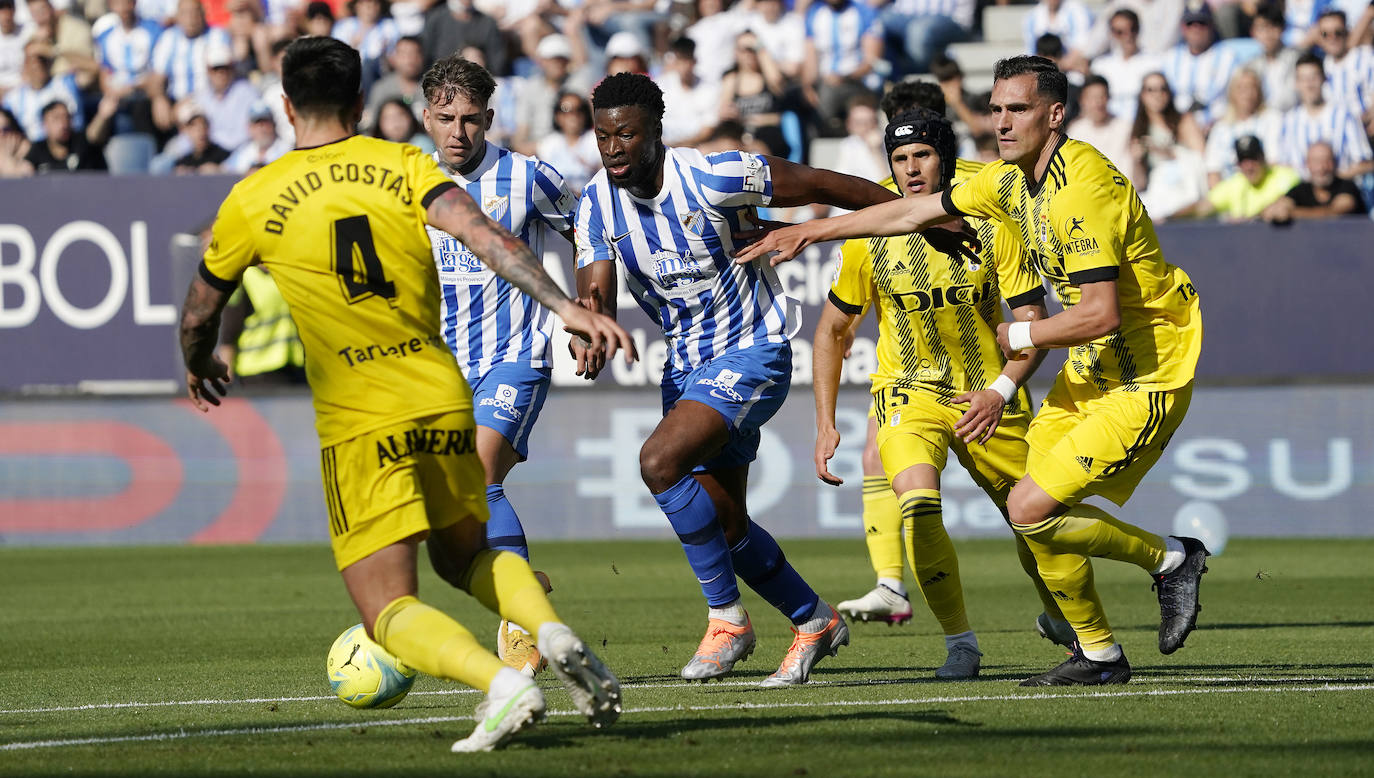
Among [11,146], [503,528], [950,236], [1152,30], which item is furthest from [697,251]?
[11,146]

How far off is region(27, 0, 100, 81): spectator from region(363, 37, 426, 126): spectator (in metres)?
3.61

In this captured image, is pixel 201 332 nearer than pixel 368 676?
Yes

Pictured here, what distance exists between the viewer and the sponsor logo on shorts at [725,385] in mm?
7242

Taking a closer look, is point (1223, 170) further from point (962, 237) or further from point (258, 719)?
point (258, 719)

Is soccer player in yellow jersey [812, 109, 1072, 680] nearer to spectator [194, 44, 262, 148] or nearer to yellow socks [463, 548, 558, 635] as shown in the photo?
yellow socks [463, 548, 558, 635]

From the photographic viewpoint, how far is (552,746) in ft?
17.6

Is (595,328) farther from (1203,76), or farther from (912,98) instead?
(1203,76)

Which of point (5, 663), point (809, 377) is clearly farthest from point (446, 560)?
point (809, 377)

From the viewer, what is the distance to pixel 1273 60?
17.1 metres

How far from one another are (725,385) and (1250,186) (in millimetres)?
9809

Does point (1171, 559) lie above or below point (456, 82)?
below

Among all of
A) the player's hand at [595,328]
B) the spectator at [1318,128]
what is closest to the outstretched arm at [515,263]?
the player's hand at [595,328]

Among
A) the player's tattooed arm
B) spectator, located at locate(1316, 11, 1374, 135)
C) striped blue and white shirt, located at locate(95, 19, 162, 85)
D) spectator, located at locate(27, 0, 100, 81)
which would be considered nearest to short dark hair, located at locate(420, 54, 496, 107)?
the player's tattooed arm

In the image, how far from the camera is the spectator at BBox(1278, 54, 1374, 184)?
16188mm
